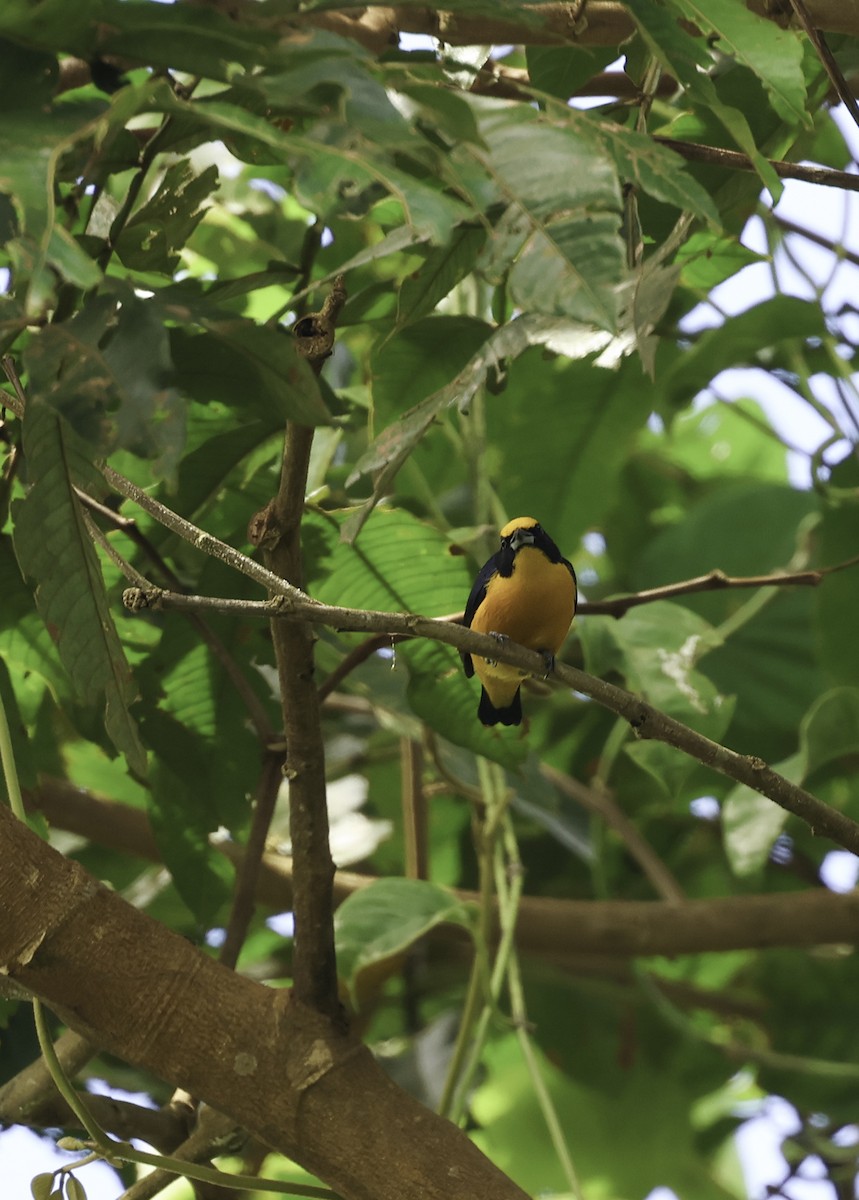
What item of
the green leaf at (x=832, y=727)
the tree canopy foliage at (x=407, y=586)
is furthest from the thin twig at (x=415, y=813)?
the green leaf at (x=832, y=727)

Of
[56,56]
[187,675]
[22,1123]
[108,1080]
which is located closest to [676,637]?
[187,675]

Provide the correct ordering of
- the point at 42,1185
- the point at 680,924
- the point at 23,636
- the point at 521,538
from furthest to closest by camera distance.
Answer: the point at 680,924 → the point at 521,538 → the point at 23,636 → the point at 42,1185

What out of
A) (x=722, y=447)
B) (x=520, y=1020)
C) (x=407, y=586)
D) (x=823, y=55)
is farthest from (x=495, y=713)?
(x=722, y=447)

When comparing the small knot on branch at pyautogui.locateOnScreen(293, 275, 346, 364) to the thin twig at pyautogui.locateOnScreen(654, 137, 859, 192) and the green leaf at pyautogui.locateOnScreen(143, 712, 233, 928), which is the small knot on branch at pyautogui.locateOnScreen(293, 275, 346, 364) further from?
the green leaf at pyautogui.locateOnScreen(143, 712, 233, 928)

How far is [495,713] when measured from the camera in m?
1.25

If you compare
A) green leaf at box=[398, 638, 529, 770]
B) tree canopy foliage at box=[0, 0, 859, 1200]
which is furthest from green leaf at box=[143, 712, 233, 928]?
green leaf at box=[398, 638, 529, 770]

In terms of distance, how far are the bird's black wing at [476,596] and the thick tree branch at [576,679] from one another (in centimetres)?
30

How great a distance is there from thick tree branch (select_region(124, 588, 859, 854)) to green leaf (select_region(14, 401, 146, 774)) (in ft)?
0.28

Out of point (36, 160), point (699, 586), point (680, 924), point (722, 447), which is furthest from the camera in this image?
point (722, 447)

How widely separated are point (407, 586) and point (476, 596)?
7 cm

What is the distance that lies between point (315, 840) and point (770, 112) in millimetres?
792

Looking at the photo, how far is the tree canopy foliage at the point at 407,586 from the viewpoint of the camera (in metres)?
0.66

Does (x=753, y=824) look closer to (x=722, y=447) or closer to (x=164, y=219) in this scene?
(x=164, y=219)

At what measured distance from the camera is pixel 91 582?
872 millimetres
